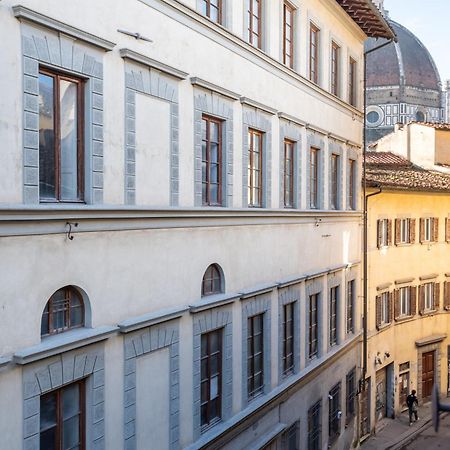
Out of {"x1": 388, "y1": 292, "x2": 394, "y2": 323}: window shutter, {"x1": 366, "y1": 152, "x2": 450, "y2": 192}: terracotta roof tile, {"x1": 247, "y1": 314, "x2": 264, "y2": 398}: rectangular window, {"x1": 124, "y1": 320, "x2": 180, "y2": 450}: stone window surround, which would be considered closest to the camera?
{"x1": 124, "y1": 320, "x2": 180, "y2": 450}: stone window surround

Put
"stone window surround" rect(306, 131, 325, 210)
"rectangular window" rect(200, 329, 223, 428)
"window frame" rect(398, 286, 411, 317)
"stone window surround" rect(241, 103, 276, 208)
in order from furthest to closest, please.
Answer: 1. "window frame" rect(398, 286, 411, 317)
2. "stone window surround" rect(306, 131, 325, 210)
3. "stone window surround" rect(241, 103, 276, 208)
4. "rectangular window" rect(200, 329, 223, 428)

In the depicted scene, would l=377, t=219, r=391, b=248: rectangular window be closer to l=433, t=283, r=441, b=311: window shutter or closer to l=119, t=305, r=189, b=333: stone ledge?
l=433, t=283, r=441, b=311: window shutter

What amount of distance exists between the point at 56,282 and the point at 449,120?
232ft

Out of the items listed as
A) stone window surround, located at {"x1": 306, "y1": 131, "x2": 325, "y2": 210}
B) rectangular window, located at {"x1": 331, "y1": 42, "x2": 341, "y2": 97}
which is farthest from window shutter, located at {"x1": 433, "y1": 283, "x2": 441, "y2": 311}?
stone window surround, located at {"x1": 306, "y1": 131, "x2": 325, "y2": 210}

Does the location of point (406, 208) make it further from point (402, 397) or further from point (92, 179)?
point (92, 179)

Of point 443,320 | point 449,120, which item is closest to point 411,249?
point 443,320

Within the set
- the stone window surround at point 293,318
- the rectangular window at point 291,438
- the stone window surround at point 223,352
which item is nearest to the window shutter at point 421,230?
the stone window surround at point 293,318

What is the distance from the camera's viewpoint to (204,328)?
12.0 meters

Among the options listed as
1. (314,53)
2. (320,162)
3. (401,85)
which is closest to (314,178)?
(320,162)

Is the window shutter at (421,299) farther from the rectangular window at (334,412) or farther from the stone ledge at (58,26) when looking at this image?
the stone ledge at (58,26)

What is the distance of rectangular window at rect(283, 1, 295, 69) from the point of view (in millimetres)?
15492

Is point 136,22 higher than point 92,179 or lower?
higher

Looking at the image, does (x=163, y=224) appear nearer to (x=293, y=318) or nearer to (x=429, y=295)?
(x=293, y=318)

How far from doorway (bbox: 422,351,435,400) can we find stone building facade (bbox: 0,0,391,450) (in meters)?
12.2
